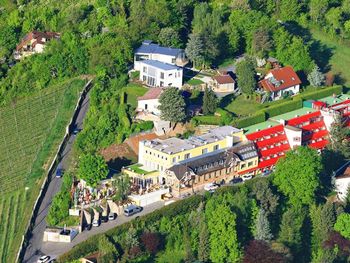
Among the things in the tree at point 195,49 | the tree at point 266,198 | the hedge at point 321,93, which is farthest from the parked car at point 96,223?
the hedge at point 321,93

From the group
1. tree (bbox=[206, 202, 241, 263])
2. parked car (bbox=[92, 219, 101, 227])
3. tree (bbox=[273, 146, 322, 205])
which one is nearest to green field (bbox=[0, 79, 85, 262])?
parked car (bbox=[92, 219, 101, 227])

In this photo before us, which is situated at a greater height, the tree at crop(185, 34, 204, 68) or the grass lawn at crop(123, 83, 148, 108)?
the tree at crop(185, 34, 204, 68)

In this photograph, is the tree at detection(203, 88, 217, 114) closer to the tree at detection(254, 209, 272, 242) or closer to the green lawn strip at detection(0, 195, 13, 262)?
the tree at detection(254, 209, 272, 242)

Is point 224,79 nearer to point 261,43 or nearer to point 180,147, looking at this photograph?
point 261,43

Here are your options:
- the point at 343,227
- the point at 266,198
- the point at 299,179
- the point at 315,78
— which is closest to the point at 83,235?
the point at 266,198

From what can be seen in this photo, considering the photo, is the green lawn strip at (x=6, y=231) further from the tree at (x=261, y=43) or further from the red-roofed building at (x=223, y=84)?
the tree at (x=261, y=43)

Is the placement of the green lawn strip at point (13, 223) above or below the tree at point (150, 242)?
below
